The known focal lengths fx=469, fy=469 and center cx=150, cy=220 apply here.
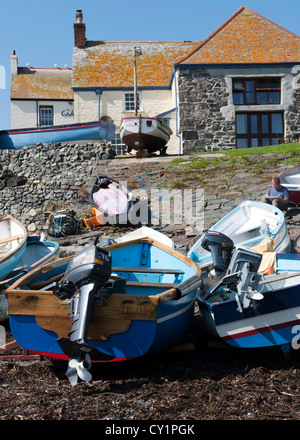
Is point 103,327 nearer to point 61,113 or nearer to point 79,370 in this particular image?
point 79,370

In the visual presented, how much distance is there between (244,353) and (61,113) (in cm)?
2606

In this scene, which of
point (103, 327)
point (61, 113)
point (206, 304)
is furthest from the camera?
point (61, 113)

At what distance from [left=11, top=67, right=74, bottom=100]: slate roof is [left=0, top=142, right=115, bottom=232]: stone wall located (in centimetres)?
990

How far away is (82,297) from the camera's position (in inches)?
200

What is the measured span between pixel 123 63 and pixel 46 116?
5984 mm

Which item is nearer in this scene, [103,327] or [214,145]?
[103,327]

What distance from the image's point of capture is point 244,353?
20.0 ft

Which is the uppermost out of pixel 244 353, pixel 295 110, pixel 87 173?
pixel 295 110

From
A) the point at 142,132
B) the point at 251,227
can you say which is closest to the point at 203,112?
the point at 142,132

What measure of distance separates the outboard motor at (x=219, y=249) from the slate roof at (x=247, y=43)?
1763cm

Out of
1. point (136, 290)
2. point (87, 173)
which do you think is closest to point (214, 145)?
point (87, 173)

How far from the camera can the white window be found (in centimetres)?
2973

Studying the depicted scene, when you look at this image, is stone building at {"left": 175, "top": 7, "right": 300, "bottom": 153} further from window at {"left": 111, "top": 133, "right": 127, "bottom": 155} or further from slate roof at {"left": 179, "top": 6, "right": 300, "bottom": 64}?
window at {"left": 111, "top": 133, "right": 127, "bottom": 155}
